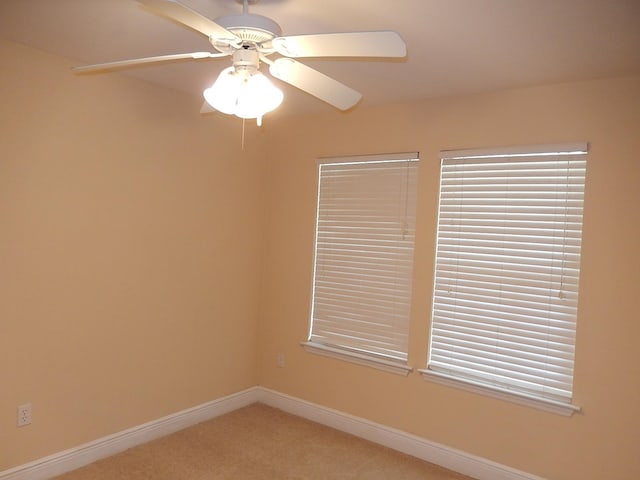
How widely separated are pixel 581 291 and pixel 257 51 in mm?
2177

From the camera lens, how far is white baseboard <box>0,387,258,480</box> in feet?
8.86

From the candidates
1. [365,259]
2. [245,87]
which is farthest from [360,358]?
[245,87]

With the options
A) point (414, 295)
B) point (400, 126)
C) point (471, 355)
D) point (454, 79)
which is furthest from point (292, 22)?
point (471, 355)

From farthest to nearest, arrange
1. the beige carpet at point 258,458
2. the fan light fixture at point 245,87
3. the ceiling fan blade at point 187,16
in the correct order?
the beige carpet at point 258,458
the fan light fixture at point 245,87
the ceiling fan blade at point 187,16

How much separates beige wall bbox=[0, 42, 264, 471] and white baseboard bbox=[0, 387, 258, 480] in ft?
0.17

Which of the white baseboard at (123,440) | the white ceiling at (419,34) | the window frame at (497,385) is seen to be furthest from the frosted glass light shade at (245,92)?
the white baseboard at (123,440)

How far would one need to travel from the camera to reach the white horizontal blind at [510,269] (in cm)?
277

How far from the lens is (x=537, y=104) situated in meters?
2.85

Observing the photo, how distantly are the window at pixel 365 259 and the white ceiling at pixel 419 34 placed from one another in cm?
74

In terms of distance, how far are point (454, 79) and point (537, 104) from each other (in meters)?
0.52

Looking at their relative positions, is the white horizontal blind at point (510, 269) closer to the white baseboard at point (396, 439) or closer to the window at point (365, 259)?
the window at point (365, 259)

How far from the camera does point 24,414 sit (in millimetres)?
2658

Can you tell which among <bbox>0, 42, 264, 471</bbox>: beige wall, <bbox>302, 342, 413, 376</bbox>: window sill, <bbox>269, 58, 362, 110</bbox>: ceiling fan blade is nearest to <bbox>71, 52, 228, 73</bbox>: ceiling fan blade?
<bbox>269, 58, 362, 110</bbox>: ceiling fan blade

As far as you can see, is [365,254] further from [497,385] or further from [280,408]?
[280,408]
